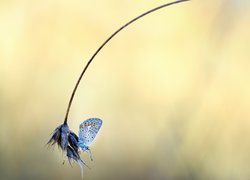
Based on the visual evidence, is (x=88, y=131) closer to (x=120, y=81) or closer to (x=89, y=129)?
(x=89, y=129)

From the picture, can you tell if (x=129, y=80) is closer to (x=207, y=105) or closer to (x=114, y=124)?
(x=114, y=124)

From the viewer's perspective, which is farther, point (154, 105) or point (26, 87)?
point (154, 105)

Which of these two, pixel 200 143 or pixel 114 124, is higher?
pixel 114 124

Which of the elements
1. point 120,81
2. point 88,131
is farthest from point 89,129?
point 120,81

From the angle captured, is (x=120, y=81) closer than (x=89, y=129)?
No

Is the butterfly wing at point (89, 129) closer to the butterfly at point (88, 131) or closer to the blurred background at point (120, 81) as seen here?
the butterfly at point (88, 131)

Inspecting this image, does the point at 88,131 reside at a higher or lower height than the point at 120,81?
lower

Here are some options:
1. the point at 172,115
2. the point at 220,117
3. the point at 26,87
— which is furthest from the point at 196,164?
the point at 26,87
